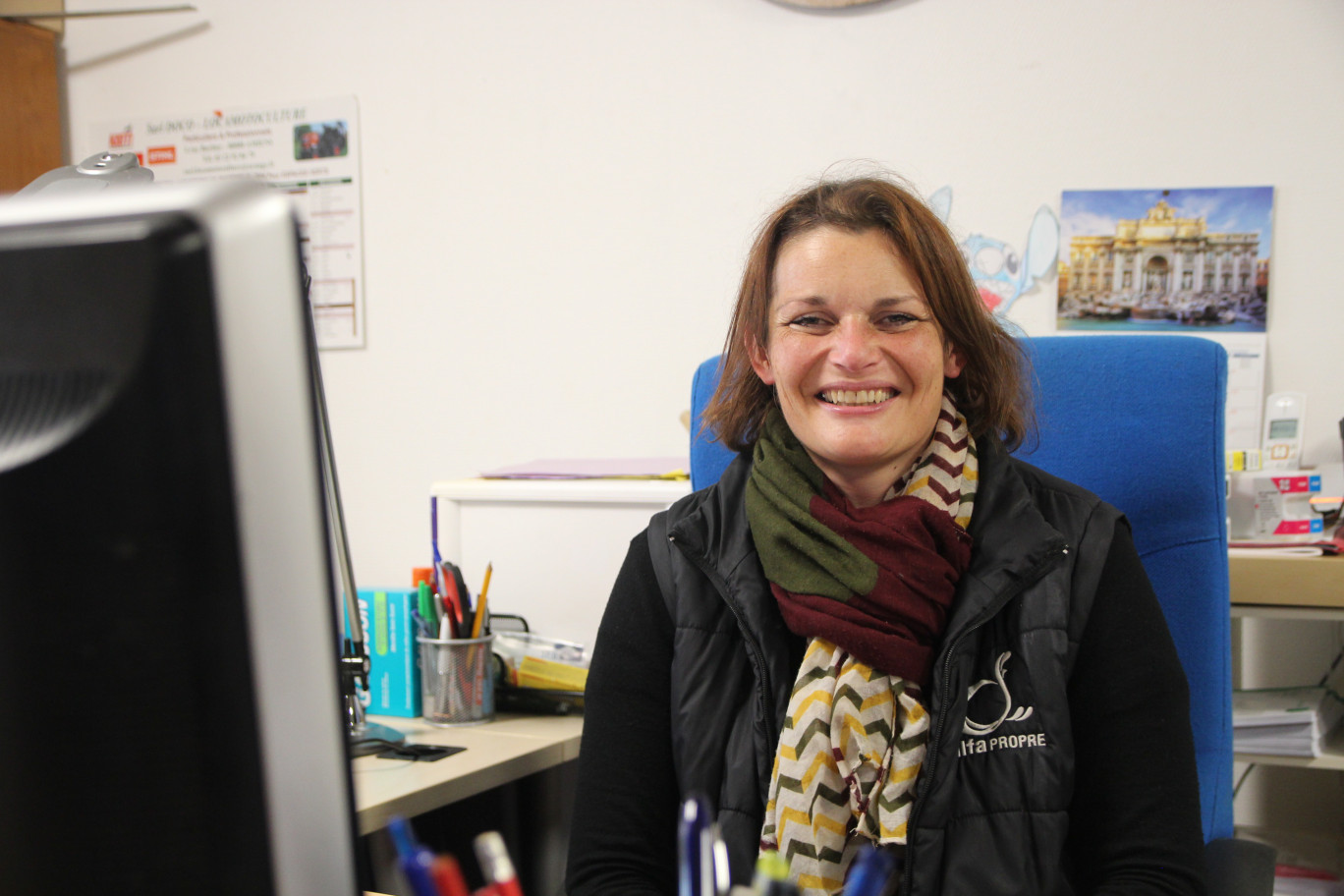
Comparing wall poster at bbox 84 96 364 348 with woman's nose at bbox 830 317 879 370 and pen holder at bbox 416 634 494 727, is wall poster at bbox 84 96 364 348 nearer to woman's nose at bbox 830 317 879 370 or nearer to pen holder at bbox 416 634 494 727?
pen holder at bbox 416 634 494 727

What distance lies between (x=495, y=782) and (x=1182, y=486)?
80cm

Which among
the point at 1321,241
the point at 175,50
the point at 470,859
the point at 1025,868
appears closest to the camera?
the point at 1025,868

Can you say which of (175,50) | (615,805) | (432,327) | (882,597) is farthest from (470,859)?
(175,50)

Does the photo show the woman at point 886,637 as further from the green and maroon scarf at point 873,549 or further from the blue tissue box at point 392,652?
the blue tissue box at point 392,652

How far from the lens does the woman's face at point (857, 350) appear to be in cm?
108

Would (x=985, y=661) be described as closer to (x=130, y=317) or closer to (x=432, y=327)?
(x=130, y=317)

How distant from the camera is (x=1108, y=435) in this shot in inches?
42.9

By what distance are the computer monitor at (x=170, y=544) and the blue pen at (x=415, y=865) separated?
0.6 inches

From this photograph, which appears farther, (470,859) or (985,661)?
(470,859)

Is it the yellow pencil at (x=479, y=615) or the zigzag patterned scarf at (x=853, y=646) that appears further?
the yellow pencil at (x=479, y=615)

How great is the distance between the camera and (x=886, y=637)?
3.22 ft

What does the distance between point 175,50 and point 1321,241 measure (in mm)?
2522

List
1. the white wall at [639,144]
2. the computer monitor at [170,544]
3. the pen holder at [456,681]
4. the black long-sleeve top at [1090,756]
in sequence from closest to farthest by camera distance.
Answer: the computer monitor at [170,544], the black long-sleeve top at [1090,756], the pen holder at [456,681], the white wall at [639,144]

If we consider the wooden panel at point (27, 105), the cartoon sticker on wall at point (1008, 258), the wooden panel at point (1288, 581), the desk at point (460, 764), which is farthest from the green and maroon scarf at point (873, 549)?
the wooden panel at point (27, 105)
